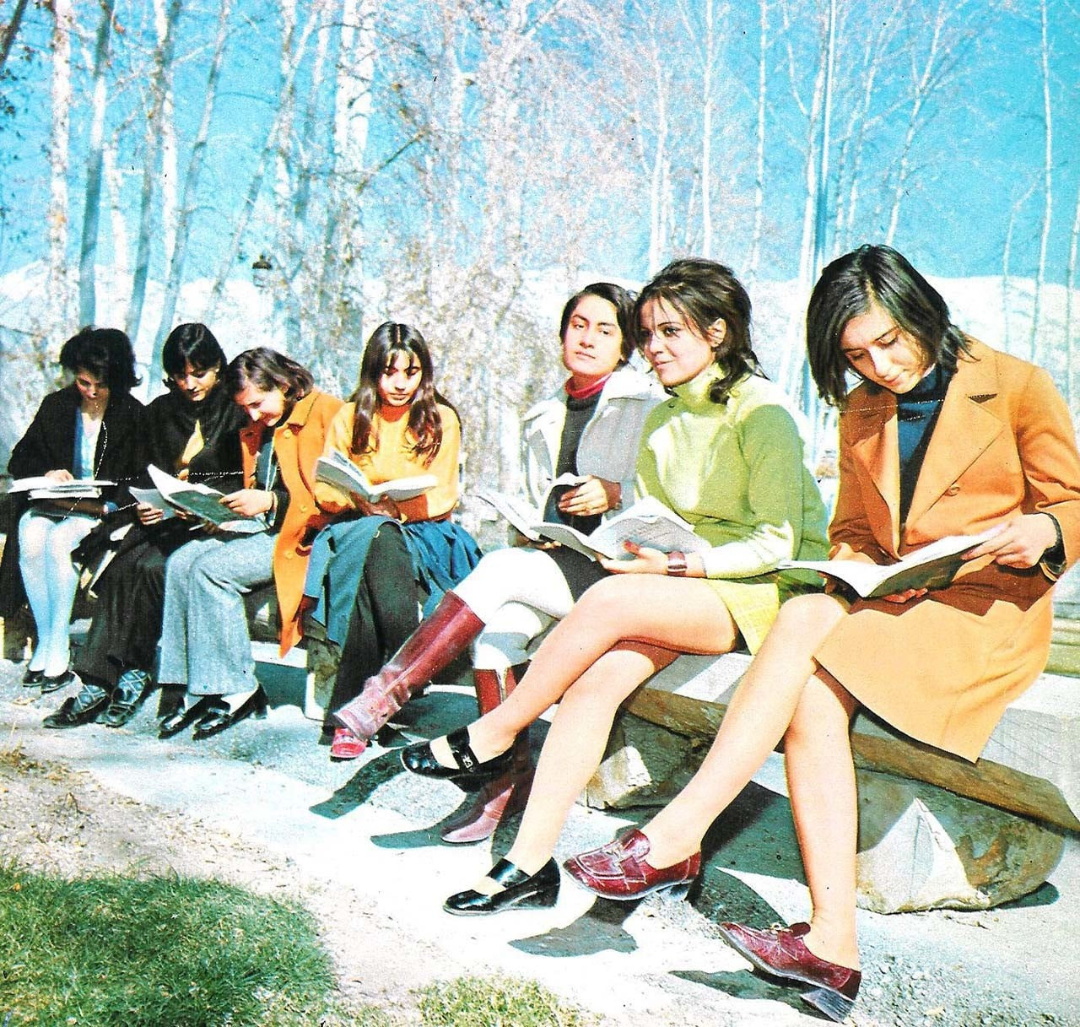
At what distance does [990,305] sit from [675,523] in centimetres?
2384

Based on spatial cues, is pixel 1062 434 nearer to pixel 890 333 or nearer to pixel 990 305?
pixel 890 333

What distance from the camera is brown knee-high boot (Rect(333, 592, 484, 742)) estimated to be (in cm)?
280

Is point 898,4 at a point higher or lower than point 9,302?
higher

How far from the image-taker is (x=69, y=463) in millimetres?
4723

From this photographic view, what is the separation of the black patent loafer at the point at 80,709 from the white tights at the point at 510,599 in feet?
6.13

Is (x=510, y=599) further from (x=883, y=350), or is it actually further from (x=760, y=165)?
(x=760, y=165)

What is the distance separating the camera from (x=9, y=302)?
1251 cm

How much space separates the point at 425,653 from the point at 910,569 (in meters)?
1.23

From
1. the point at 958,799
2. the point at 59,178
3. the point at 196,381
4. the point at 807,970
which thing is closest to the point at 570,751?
the point at 807,970

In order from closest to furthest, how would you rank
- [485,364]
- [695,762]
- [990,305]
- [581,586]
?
[581,586] < [695,762] < [485,364] < [990,305]

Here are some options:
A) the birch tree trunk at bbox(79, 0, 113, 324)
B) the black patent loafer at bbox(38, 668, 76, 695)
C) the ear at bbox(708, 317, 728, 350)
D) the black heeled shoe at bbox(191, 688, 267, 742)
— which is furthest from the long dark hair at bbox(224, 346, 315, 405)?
the birch tree trunk at bbox(79, 0, 113, 324)

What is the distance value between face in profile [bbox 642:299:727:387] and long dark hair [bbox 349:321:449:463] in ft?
3.76

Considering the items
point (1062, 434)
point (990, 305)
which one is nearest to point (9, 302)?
point (1062, 434)

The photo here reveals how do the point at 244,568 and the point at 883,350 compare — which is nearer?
the point at 883,350
